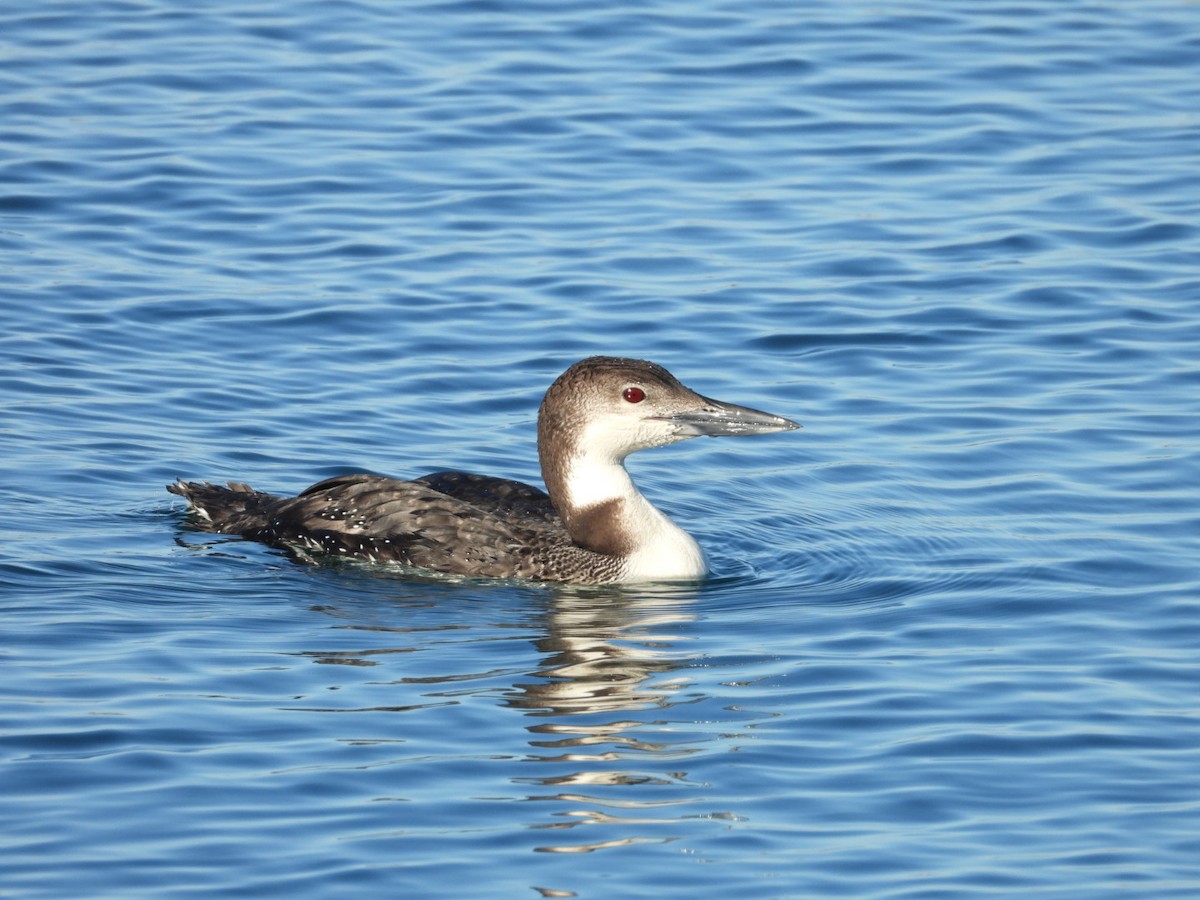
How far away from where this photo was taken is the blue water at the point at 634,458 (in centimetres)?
659

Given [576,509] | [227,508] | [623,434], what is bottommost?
[227,508]

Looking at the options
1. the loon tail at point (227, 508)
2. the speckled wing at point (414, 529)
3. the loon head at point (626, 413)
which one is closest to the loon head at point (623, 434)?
the loon head at point (626, 413)

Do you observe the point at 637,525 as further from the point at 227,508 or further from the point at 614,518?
the point at 227,508

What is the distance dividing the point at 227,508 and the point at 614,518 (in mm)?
1753

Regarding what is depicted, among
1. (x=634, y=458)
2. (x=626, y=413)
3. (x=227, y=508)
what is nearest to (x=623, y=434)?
(x=626, y=413)

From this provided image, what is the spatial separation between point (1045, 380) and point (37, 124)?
8.05 meters

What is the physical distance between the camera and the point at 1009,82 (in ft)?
54.9

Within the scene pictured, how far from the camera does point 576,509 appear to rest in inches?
367

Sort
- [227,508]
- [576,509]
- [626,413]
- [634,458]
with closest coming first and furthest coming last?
[626,413]
[576,509]
[227,508]
[634,458]

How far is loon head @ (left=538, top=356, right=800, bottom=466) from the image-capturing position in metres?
9.16

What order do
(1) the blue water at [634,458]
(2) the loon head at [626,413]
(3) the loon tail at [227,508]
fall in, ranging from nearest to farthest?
(1) the blue water at [634,458]
(2) the loon head at [626,413]
(3) the loon tail at [227,508]

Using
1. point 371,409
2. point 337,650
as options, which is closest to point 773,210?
point 371,409

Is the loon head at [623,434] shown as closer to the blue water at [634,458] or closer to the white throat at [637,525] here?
the white throat at [637,525]

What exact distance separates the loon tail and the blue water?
15cm
